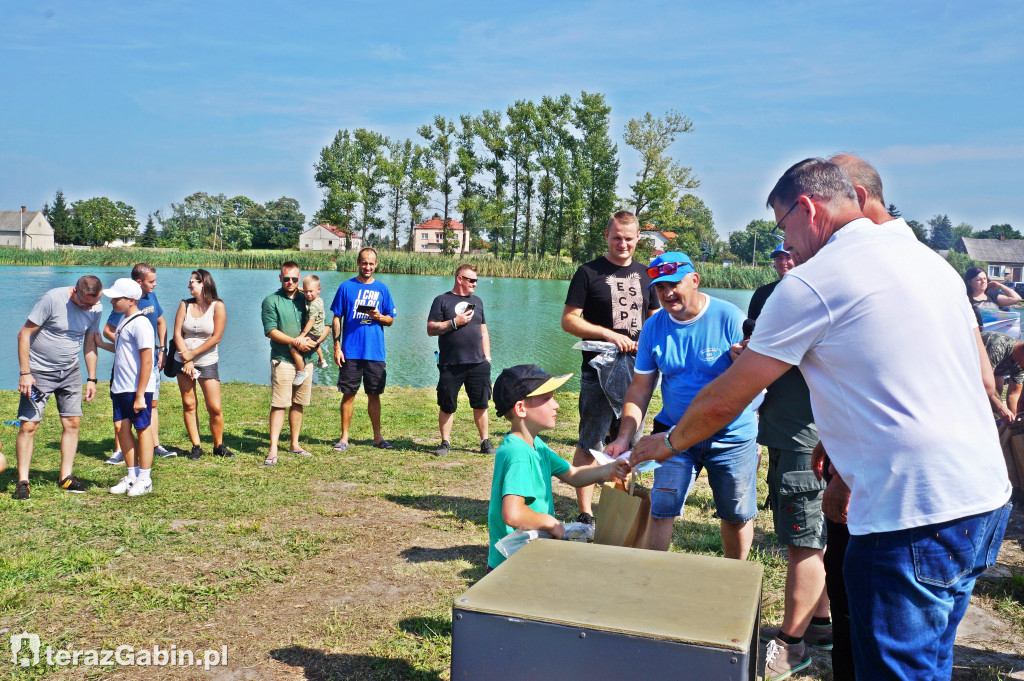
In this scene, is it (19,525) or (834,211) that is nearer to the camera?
(834,211)

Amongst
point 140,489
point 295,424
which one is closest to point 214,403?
point 295,424

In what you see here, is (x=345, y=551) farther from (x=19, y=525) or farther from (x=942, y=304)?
(x=942, y=304)

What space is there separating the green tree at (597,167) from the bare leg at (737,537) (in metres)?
50.6

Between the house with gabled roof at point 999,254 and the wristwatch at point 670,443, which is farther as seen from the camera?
the house with gabled roof at point 999,254

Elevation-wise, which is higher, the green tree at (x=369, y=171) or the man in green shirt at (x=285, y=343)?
the green tree at (x=369, y=171)

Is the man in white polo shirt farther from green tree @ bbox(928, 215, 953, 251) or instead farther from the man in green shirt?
the man in green shirt

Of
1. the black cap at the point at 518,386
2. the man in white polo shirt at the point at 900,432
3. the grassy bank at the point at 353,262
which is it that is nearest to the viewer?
the man in white polo shirt at the point at 900,432

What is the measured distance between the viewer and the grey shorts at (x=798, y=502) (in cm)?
360

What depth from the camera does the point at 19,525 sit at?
5676 mm

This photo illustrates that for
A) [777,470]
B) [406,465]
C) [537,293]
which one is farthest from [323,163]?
[777,470]

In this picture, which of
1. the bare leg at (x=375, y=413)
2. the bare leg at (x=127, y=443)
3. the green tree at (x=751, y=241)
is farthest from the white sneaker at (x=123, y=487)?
the green tree at (x=751, y=241)

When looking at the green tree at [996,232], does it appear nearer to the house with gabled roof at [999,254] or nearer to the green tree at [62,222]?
the house with gabled roof at [999,254]

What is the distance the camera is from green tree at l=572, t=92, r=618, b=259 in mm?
54375

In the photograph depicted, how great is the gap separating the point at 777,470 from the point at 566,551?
1596 millimetres
